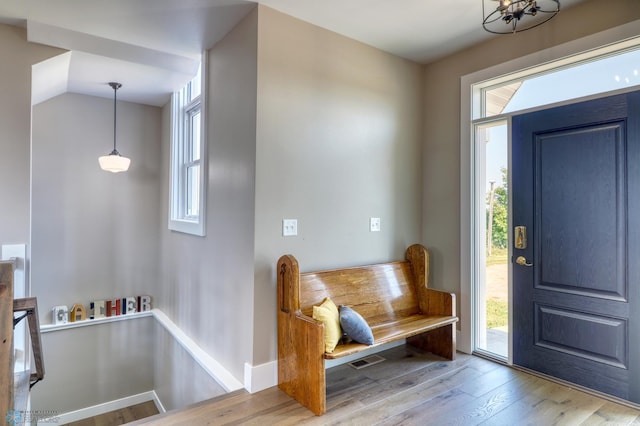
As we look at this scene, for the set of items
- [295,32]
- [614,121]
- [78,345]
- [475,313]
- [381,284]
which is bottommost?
[78,345]

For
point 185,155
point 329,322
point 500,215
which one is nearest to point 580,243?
point 500,215

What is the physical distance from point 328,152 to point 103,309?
11.0ft

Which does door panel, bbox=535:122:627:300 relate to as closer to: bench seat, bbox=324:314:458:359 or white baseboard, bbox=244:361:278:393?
bench seat, bbox=324:314:458:359

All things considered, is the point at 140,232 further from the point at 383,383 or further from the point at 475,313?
the point at 475,313

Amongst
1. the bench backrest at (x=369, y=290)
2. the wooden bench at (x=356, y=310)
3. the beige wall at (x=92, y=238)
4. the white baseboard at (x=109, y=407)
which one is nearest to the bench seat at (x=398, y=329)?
the wooden bench at (x=356, y=310)

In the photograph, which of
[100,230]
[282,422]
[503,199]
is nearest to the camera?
[282,422]

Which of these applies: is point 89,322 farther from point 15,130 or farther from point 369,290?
point 369,290

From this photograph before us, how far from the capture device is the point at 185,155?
3.97 m

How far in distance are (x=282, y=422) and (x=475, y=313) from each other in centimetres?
185

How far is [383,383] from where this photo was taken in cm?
253

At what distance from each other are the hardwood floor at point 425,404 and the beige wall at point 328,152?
0.43 m

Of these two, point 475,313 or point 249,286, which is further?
point 475,313

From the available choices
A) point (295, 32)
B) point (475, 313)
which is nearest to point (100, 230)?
point (295, 32)

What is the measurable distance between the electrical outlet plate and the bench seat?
0.83 m
